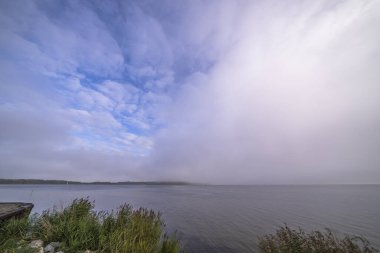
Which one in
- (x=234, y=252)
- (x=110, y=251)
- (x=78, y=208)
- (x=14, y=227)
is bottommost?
(x=234, y=252)

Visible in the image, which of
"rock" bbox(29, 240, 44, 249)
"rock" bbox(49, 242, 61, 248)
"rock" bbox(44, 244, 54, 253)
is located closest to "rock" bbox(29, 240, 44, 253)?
"rock" bbox(29, 240, 44, 249)

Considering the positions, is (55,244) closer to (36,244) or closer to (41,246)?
(41,246)

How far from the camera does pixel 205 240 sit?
834 inches

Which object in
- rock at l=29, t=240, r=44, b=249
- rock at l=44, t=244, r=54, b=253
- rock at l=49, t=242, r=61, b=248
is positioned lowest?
rock at l=44, t=244, r=54, b=253

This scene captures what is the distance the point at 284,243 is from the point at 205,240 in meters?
13.6

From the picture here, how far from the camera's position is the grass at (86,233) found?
26.0 ft

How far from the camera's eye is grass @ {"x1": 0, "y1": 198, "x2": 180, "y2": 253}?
7938 mm

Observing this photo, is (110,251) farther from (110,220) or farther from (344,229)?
(344,229)

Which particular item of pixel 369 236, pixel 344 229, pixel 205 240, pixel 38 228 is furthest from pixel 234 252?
pixel 344 229

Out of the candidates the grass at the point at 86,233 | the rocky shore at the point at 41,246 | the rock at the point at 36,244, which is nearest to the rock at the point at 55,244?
the rocky shore at the point at 41,246

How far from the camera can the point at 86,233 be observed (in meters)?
8.77

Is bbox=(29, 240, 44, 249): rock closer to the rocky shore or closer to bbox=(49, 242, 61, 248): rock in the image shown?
the rocky shore

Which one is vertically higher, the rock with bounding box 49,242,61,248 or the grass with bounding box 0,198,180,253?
the grass with bounding box 0,198,180,253

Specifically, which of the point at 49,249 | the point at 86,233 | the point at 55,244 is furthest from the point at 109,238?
the point at 49,249
